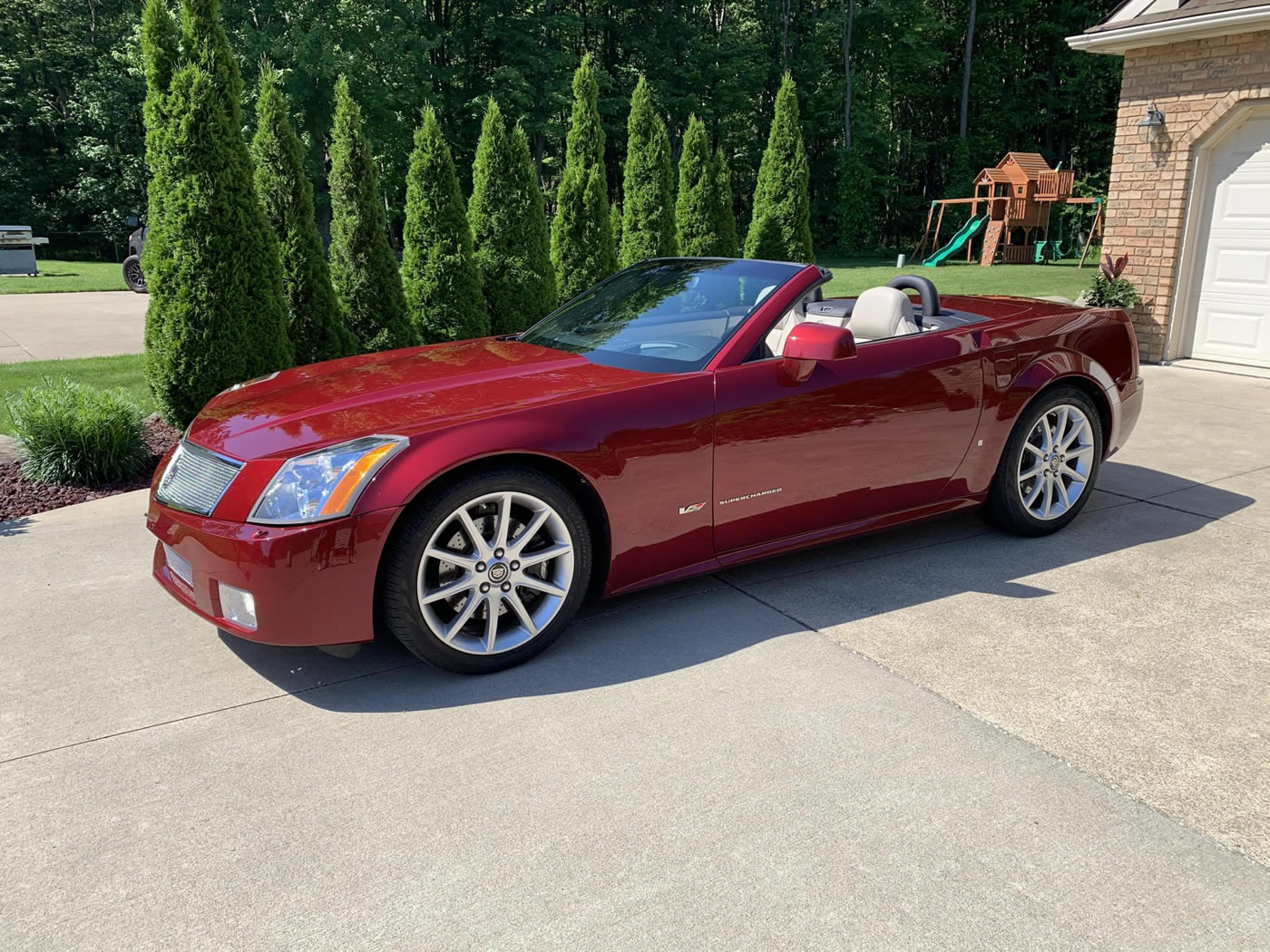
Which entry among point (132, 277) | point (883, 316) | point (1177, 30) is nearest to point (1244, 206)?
point (1177, 30)

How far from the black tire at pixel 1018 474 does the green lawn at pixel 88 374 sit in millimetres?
6815

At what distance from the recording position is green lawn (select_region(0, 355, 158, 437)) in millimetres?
8945

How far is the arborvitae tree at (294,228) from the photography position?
7.61 metres

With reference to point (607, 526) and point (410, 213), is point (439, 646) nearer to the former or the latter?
point (607, 526)

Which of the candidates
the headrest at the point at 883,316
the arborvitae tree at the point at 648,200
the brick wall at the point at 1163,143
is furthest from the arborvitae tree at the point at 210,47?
the brick wall at the point at 1163,143

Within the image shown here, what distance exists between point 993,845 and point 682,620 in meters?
1.67

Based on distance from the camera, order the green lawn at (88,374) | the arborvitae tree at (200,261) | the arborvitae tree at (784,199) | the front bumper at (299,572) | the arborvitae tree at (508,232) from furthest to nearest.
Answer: the arborvitae tree at (784,199) → the arborvitae tree at (508,232) → the green lawn at (88,374) → the arborvitae tree at (200,261) → the front bumper at (299,572)

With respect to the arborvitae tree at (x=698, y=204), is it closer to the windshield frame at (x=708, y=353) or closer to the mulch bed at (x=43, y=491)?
the mulch bed at (x=43, y=491)

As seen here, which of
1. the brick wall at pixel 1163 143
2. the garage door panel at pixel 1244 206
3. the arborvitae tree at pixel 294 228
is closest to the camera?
the arborvitae tree at pixel 294 228

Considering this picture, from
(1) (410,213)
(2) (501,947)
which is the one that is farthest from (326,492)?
(1) (410,213)

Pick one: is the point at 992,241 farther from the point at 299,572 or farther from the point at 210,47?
the point at 299,572

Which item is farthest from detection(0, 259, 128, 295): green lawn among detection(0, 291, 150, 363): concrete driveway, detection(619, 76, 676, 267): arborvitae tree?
detection(619, 76, 676, 267): arborvitae tree

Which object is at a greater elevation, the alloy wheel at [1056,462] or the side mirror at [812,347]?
the side mirror at [812,347]

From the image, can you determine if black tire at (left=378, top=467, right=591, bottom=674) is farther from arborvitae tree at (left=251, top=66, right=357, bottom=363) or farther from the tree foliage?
the tree foliage
